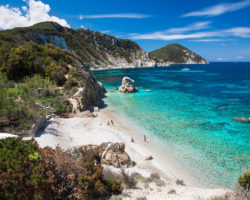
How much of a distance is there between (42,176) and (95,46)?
13740cm

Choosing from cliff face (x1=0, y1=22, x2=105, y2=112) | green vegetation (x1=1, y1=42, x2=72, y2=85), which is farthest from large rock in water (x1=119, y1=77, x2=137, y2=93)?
green vegetation (x1=1, y1=42, x2=72, y2=85)

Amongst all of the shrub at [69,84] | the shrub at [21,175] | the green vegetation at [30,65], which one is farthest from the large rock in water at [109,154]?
the green vegetation at [30,65]

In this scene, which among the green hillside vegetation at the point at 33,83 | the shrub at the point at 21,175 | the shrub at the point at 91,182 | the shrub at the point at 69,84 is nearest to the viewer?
the shrub at the point at 21,175

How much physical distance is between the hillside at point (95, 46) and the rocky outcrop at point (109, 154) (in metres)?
83.6

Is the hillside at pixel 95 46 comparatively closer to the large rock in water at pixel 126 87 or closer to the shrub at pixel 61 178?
the large rock in water at pixel 126 87

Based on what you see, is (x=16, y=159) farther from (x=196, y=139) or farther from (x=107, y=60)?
(x=107, y=60)

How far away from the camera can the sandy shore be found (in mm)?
10438

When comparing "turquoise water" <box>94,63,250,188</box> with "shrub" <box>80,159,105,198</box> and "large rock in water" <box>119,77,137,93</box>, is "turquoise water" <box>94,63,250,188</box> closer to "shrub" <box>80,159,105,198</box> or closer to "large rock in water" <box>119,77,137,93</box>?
"shrub" <box>80,159,105,198</box>

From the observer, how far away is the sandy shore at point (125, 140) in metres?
10.4

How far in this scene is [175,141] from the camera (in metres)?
15.2

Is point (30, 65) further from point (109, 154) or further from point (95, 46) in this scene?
point (95, 46)

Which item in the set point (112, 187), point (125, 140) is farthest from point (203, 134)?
point (112, 187)

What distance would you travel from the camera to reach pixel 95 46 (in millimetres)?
133125

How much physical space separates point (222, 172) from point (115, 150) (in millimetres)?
7266
